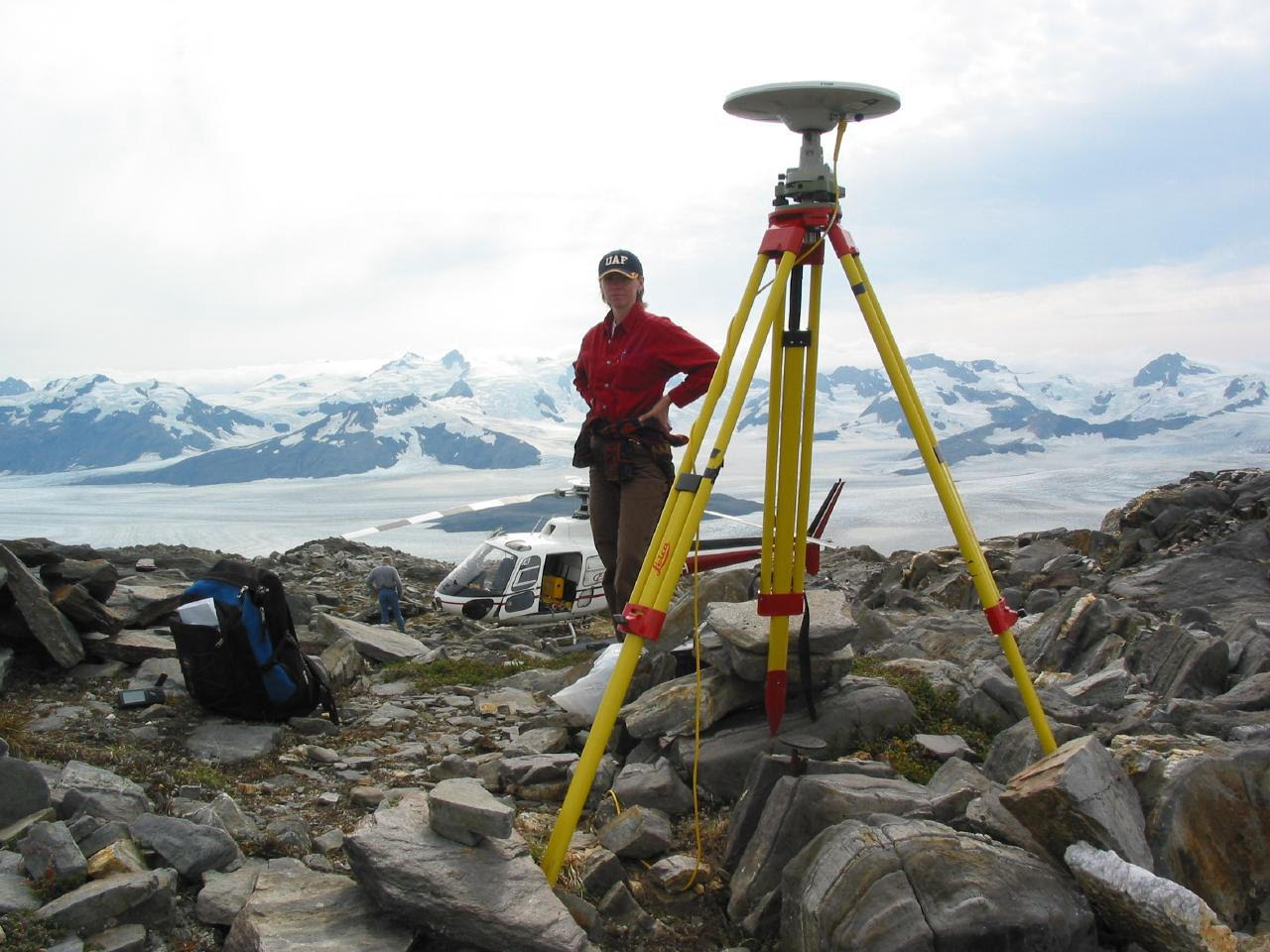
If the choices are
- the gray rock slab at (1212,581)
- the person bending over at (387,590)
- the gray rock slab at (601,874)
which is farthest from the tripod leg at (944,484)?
the person bending over at (387,590)

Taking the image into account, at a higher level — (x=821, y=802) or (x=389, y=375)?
(x=389, y=375)

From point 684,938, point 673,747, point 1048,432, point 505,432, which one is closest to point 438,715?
point 673,747

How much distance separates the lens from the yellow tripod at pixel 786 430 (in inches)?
129

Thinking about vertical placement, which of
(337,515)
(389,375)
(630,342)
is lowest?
(337,515)

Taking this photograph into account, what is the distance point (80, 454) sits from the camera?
14525cm

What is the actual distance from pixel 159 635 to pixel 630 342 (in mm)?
4966

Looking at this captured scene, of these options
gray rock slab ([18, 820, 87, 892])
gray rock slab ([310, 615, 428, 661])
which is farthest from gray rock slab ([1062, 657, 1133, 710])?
gray rock slab ([310, 615, 428, 661])

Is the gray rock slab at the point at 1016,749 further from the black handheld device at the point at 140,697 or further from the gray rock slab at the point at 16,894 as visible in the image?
the black handheld device at the point at 140,697

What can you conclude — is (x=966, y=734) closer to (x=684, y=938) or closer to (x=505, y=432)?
(x=684, y=938)

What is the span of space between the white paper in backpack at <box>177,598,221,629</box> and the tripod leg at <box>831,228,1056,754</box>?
4.48 meters

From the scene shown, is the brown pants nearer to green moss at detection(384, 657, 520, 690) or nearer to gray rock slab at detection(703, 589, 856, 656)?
gray rock slab at detection(703, 589, 856, 656)

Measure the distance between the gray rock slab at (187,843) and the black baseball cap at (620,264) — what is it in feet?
11.7

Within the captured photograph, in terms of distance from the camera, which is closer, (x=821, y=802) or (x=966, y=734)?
(x=821, y=802)

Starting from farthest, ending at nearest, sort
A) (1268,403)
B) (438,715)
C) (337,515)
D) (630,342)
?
(1268,403) → (337,515) → (438,715) → (630,342)
